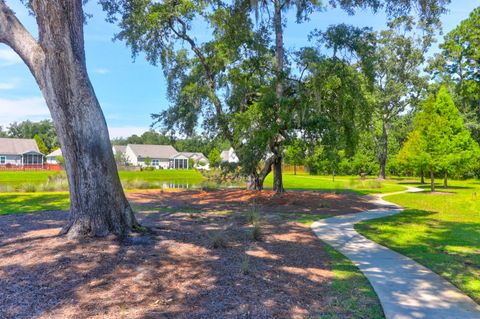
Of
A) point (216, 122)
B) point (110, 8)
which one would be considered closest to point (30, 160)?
point (216, 122)

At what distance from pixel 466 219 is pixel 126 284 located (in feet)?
35.6

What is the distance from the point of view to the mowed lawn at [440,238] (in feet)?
17.5

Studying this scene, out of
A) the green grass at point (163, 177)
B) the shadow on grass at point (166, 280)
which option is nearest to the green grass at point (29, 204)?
the shadow on grass at point (166, 280)

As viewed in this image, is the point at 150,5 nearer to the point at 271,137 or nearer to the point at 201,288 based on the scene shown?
the point at 271,137

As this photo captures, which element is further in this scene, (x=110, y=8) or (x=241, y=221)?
(x=110, y=8)

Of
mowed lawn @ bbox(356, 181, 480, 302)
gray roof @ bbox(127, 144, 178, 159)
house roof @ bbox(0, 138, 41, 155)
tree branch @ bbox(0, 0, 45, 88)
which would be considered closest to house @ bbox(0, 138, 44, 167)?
house roof @ bbox(0, 138, 41, 155)

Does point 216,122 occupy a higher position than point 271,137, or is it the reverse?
point 216,122

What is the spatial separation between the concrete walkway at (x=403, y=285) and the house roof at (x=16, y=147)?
187 ft

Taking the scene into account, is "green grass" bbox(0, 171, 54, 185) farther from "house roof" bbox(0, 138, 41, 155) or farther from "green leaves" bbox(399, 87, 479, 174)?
"green leaves" bbox(399, 87, 479, 174)

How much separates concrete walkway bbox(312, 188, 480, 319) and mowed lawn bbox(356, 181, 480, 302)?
240mm

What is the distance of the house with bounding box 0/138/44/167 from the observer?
172 ft

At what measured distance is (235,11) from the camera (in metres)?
13.0

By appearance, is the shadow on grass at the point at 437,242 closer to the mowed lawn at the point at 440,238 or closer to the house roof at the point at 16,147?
the mowed lawn at the point at 440,238

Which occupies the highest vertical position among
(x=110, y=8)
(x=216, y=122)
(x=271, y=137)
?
(x=110, y=8)
